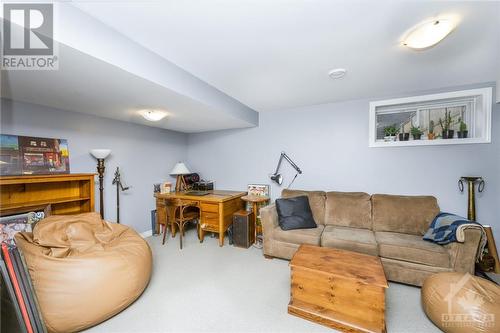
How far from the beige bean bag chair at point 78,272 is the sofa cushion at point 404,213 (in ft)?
9.35

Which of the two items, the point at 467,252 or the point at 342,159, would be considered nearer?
the point at 467,252

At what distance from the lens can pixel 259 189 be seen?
3.73 m

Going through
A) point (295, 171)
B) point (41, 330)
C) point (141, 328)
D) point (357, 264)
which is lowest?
point (141, 328)

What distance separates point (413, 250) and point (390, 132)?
161 centimetres

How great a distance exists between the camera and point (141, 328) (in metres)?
1.54

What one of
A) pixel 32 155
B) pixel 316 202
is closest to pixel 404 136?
pixel 316 202

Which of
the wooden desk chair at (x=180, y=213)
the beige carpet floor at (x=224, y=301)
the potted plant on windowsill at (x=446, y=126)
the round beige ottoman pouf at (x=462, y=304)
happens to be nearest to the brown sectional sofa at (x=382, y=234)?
the beige carpet floor at (x=224, y=301)

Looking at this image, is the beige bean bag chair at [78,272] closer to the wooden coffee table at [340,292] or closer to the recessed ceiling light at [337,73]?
the wooden coffee table at [340,292]

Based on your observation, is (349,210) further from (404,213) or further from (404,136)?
(404,136)

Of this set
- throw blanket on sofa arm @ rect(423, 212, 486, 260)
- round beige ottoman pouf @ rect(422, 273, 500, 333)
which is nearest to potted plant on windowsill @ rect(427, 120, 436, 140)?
throw blanket on sofa arm @ rect(423, 212, 486, 260)

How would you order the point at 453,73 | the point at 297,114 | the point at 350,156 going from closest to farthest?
1. the point at 453,73
2. the point at 350,156
3. the point at 297,114

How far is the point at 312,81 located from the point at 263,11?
1.26 m

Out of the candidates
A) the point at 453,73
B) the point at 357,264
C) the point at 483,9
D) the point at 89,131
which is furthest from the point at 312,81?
the point at 89,131

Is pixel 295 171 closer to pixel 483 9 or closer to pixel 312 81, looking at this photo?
pixel 312 81
